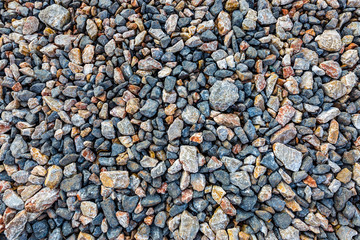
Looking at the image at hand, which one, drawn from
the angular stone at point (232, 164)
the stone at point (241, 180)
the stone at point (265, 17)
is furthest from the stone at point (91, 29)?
the stone at point (241, 180)

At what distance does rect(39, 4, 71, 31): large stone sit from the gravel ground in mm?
12

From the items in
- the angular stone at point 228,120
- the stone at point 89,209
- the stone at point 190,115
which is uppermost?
the stone at point 190,115

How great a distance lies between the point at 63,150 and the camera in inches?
69.5

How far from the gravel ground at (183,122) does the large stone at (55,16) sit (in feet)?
0.04

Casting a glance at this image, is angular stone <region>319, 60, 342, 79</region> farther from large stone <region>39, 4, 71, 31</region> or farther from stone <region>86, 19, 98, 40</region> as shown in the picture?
large stone <region>39, 4, 71, 31</region>

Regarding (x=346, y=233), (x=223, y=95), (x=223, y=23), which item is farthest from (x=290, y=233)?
(x=223, y=23)

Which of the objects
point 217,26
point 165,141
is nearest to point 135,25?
point 217,26

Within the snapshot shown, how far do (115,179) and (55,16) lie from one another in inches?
57.4

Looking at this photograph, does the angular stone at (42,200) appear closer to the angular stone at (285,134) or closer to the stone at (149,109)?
the stone at (149,109)

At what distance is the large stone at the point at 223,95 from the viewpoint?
1.71m

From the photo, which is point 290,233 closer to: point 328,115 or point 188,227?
point 188,227

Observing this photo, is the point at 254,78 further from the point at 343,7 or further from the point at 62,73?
the point at 62,73

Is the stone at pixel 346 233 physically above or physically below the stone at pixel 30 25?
below

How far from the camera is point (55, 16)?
2010 millimetres
